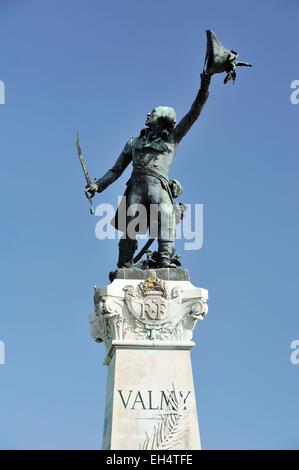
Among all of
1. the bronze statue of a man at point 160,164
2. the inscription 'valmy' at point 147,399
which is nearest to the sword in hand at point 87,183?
the bronze statue of a man at point 160,164

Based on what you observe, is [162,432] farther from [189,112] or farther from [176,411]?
[189,112]

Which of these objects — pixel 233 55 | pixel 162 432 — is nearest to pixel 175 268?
pixel 162 432

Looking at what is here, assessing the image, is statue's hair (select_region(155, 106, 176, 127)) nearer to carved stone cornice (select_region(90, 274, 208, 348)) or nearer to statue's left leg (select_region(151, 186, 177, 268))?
statue's left leg (select_region(151, 186, 177, 268))

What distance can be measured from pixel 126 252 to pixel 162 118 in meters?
2.64

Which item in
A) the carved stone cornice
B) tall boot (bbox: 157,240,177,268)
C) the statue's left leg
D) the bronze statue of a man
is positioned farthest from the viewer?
the bronze statue of a man

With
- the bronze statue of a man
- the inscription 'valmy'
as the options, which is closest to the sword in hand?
the bronze statue of a man

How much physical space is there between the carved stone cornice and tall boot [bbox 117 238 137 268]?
98cm

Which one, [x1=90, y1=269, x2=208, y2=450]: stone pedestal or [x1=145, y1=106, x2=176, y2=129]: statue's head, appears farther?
[x1=145, y1=106, x2=176, y2=129]: statue's head

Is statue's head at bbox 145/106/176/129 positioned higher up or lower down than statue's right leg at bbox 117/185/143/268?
higher up

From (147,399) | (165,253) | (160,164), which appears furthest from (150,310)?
(160,164)

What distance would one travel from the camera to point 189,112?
18203mm

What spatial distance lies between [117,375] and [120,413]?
2.27 feet

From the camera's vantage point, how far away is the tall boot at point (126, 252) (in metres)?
17.9

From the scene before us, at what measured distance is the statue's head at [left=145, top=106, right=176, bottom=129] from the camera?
18.2 m
